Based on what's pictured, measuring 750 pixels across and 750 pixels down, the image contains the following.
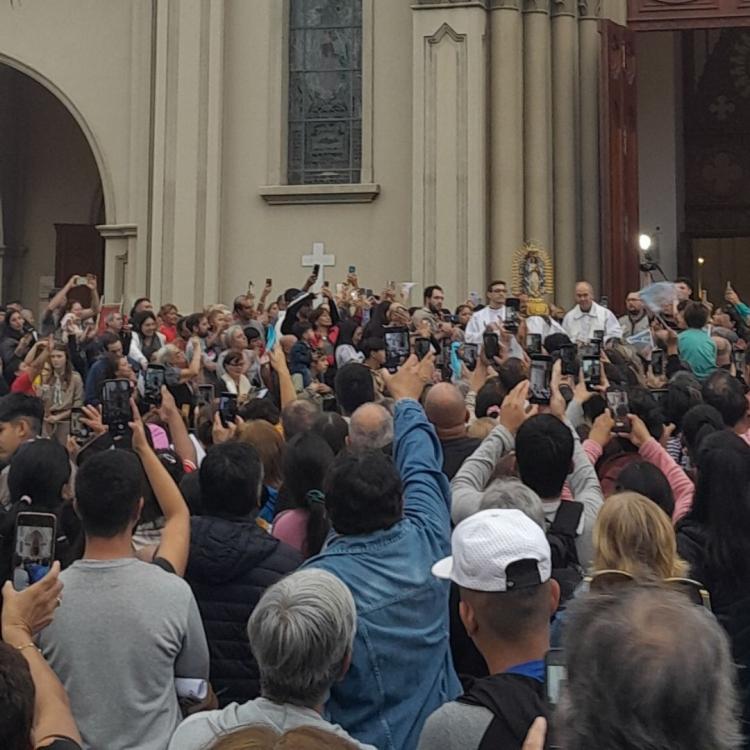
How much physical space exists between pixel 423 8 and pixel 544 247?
10.9 ft

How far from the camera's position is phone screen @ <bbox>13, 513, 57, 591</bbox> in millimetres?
3414

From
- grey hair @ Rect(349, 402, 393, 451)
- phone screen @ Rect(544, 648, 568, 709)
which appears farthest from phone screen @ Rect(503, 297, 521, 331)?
phone screen @ Rect(544, 648, 568, 709)

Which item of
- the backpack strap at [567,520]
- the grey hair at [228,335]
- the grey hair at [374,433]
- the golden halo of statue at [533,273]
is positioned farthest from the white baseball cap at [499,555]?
the golden halo of statue at [533,273]

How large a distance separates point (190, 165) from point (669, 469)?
13063 millimetres

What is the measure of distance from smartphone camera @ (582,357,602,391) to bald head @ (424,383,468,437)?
1.28 meters

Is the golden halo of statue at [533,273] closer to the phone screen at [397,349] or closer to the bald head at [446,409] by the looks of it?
the phone screen at [397,349]

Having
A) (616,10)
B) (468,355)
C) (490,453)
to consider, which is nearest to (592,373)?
(490,453)

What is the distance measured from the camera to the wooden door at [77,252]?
71.9 ft

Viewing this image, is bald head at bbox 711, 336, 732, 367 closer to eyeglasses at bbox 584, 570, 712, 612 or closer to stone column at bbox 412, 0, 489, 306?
stone column at bbox 412, 0, 489, 306

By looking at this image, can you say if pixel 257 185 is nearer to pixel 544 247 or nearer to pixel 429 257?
pixel 429 257

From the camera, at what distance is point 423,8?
1684 cm

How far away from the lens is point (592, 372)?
6906mm

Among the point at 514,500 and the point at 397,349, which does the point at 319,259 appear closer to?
the point at 397,349

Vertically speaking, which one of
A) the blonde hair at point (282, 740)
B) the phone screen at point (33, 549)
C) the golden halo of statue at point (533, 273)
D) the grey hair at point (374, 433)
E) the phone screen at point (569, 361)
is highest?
the golden halo of statue at point (533, 273)
